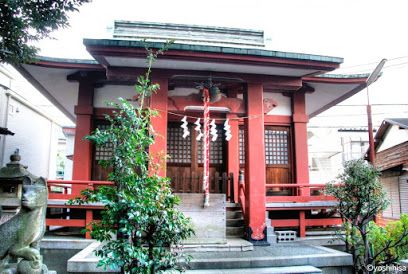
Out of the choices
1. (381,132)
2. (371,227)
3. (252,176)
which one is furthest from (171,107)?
(381,132)

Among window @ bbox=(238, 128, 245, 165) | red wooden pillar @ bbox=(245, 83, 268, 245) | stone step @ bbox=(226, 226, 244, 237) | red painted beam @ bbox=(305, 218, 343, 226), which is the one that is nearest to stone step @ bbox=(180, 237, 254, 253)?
red wooden pillar @ bbox=(245, 83, 268, 245)

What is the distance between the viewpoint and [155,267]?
4012mm

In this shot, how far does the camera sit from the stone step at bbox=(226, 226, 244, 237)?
8328 mm

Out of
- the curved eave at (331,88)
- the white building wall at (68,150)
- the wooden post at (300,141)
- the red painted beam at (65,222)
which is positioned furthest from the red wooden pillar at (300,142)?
the white building wall at (68,150)

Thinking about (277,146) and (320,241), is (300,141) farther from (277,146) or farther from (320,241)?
(320,241)

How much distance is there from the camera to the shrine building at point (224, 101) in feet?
25.5

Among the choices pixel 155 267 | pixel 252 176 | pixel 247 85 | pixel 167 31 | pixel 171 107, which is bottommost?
pixel 155 267

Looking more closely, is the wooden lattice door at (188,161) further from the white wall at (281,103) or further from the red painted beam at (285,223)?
the white wall at (281,103)

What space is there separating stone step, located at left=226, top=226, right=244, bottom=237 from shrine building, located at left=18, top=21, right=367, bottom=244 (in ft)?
0.95

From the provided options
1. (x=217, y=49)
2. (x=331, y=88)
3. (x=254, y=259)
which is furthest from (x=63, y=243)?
(x=331, y=88)

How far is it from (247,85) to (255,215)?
3.43m

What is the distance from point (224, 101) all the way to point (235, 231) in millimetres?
3516

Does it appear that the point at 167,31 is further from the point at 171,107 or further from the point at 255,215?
the point at 255,215

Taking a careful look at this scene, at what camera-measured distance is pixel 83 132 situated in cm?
975
